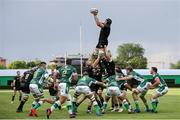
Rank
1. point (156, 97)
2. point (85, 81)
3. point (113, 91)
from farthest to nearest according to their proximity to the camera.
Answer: point (156, 97) → point (113, 91) → point (85, 81)

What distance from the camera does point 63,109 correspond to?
82.9ft

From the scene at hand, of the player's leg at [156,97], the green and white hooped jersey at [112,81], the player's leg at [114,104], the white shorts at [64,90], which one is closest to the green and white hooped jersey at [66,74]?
the white shorts at [64,90]

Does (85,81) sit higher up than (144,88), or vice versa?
(85,81)

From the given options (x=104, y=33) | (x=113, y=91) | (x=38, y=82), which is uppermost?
(x=104, y=33)

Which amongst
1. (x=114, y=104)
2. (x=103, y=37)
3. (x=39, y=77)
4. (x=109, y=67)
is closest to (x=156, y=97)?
(x=114, y=104)

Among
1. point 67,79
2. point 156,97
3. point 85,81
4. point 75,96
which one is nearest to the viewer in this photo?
point 67,79

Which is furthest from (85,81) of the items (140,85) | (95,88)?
(140,85)

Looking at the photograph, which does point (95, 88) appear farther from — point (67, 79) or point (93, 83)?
point (67, 79)

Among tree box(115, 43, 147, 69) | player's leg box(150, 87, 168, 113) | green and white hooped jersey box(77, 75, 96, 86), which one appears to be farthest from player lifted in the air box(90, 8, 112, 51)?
tree box(115, 43, 147, 69)

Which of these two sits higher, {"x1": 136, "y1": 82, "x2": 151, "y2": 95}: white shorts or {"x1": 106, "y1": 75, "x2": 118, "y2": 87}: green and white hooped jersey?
{"x1": 106, "y1": 75, "x2": 118, "y2": 87}: green and white hooped jersey

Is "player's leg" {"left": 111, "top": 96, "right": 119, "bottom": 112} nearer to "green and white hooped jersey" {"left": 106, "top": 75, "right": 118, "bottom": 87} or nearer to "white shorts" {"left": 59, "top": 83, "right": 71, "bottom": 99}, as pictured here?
"green and white hooped jersey" {"left": 106, "top": 75, "right": 118, "bottom": 87}

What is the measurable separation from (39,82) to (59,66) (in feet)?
4.11

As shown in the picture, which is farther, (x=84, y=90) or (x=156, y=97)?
(x=156, y=97)

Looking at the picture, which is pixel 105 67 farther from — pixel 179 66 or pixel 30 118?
pixel 179 66
